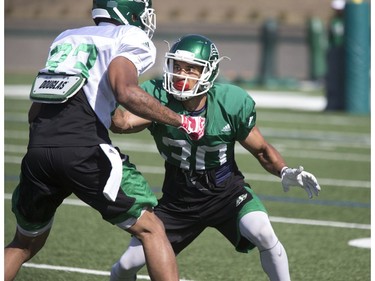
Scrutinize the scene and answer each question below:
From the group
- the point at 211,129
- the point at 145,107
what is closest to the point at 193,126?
the point at 145,107

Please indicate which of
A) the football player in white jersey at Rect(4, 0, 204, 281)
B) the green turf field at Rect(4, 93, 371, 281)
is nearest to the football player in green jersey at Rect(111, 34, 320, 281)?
the football player in white jersey at Rect(4, 0, 204, 281)

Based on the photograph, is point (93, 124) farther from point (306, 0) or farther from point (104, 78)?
point (306, 0)

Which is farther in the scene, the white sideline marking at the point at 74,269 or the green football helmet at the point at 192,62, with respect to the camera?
the white sideline marking at the point at 74,269

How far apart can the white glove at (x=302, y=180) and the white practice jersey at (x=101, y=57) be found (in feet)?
2.93

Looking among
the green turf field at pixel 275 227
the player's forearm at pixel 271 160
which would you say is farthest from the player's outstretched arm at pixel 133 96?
the green turf field at pixel 275 227

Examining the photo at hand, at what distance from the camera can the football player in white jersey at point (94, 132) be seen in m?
4.38

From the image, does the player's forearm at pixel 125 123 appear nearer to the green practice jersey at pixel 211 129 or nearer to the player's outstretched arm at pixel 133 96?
the green practice jersey at pixel 211 129

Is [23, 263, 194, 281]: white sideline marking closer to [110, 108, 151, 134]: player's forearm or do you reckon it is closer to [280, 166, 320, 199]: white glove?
[110, 108, 151, 134]: player's forearm

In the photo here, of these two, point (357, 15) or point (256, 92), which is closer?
point (357, 15)

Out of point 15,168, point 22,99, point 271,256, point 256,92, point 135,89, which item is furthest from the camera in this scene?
point 256,92

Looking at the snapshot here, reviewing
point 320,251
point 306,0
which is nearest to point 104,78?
point 320,251

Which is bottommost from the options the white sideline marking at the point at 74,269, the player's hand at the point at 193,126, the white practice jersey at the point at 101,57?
the white sideline marking at the point at 74,269

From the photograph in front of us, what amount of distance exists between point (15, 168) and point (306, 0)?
1363 inches

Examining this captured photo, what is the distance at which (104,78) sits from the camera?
4.49 metres
